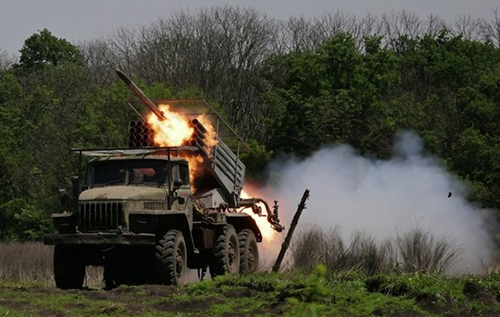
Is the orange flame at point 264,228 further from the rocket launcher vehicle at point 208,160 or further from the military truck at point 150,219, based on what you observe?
the military truck at point 150,219

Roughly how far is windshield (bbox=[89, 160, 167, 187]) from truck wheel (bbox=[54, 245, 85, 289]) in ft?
4.54

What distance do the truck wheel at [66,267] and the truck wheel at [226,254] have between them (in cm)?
272

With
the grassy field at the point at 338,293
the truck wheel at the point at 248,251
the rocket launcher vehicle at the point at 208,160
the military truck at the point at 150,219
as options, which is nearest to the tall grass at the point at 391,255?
the grassy field at the point at 338,293

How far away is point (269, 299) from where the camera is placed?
632 inches

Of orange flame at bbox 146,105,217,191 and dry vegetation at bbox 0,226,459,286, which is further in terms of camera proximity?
orange flame at bbox 146,105,217,191

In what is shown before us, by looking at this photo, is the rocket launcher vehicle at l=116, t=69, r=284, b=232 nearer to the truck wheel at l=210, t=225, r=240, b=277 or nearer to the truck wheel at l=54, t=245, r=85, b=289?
the truck wheel at l=210, t=225, r=240, b=277

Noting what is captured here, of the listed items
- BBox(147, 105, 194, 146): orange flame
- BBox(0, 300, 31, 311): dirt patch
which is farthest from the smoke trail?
BBox(0, 300, 31, 311): dirt patch

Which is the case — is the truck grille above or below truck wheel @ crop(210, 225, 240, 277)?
above

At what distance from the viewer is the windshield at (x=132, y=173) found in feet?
68.8

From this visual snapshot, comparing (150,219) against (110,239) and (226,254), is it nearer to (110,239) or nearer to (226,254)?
(110,239)

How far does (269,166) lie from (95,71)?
108ft

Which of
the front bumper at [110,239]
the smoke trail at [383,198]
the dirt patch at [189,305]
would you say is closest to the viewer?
the dirt patch at [189,305]

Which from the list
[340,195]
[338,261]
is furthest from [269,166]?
[338,261]

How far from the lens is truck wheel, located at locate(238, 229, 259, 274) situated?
75.7 ft
